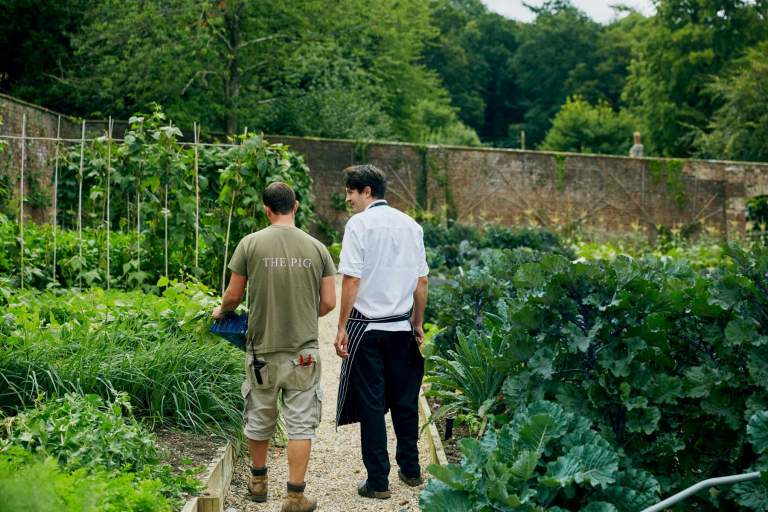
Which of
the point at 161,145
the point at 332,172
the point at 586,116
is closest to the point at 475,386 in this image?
the point at 161,145

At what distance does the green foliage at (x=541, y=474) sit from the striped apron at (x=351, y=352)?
1132 mm

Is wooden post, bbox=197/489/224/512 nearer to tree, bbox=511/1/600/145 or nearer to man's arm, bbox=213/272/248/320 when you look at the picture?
man's arm, bbox=213/272/248/320

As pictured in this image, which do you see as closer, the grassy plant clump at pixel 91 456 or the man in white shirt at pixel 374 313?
the grassy plant clump at pixel 91 456

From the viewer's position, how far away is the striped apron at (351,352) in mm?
4672

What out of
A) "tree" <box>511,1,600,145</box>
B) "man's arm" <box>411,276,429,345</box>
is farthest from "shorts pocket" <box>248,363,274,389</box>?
"tree" <box>511,1,600,145</box>

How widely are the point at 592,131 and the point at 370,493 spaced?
35.6 m

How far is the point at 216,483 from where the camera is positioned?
14.6 feet

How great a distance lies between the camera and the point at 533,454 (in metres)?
3.36

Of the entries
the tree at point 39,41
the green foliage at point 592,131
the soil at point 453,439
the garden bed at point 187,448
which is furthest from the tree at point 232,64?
the garden bed at point 187,448

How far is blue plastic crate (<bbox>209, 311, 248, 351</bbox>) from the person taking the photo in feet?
15.2

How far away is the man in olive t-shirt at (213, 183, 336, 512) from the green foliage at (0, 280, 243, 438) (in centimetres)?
79

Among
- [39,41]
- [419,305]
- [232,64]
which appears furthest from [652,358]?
[39,41]

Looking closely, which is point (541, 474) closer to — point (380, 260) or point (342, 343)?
point (342, 343)

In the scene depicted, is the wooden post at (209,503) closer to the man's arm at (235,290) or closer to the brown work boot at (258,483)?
the brown work boot at (258,483)
